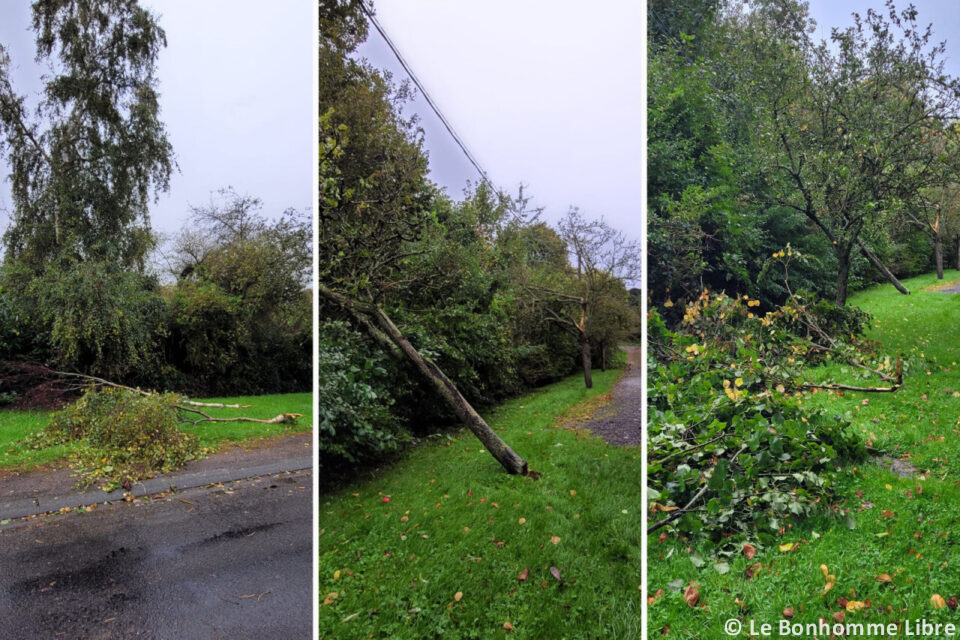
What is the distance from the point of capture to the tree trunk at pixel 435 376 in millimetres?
1705

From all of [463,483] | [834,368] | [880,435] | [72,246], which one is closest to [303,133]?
[72,246]

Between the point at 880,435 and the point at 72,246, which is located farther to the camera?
the point at 72,246

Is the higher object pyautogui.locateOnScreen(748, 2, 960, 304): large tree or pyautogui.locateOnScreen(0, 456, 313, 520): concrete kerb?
pyautogui.locateOnScreen(748, 2, 960, 304): large tree

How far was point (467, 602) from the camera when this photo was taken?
143 centimetres

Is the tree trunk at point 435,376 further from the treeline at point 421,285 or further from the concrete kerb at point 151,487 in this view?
→ the concrete kerb at point 151,487

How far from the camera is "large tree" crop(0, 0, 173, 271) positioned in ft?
7.14

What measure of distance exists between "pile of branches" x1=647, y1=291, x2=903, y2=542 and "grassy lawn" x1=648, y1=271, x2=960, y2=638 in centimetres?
7

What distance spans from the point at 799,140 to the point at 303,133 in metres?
2.18

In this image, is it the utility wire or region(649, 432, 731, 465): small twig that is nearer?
the utility wire

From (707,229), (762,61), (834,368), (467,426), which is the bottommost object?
(467,426)

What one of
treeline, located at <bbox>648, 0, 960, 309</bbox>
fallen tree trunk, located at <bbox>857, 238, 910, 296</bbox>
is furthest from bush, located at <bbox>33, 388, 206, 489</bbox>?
fallen tree trunk, located at <bbox>857, 238, 910, 296</bbox>

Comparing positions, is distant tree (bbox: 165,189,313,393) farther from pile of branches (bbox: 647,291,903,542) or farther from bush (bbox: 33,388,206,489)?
pile of branches (bbox: 647,291,903,542)

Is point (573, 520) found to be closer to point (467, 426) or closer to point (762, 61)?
point (467, 426)

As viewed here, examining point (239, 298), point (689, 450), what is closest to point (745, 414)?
point (689, 450)
